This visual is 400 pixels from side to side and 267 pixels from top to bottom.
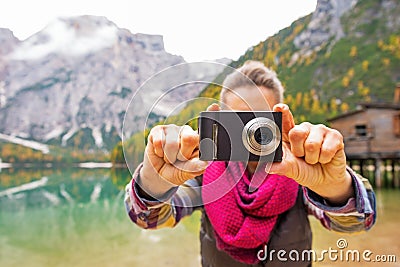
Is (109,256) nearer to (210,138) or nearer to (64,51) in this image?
(210,138)

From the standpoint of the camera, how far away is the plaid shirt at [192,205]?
65cm

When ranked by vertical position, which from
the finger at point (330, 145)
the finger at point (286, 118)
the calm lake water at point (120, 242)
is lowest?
the calm lake water at point (120, 242)

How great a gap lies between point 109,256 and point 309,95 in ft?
74.8

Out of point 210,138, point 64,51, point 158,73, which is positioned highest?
point 64,51

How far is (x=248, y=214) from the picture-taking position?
79cm

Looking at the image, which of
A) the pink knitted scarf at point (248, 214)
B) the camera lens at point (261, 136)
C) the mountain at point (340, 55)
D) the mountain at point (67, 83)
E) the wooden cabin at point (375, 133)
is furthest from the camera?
the mountain at point (67, 83)

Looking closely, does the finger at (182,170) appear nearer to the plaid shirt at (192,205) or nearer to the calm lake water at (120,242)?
the plaid shirt at (192,205)

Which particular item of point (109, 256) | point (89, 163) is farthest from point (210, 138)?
point (89, 163)

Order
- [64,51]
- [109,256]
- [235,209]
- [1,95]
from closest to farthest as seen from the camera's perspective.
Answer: [235,209]
[109,256]
[1,95]
[64,51]

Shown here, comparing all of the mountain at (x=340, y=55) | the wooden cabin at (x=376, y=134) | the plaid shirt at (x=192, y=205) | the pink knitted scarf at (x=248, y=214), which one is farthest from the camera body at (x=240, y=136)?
the mountain at (x=340, y=55)

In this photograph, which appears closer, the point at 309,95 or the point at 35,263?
the point at 35,263

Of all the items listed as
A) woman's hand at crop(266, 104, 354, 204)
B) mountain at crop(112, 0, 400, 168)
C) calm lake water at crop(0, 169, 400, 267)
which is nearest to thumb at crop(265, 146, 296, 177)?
woman's hand at crop(266, 104, 354, 204)

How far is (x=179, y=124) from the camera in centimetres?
54

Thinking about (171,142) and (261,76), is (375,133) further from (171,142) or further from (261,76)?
(171,142)
